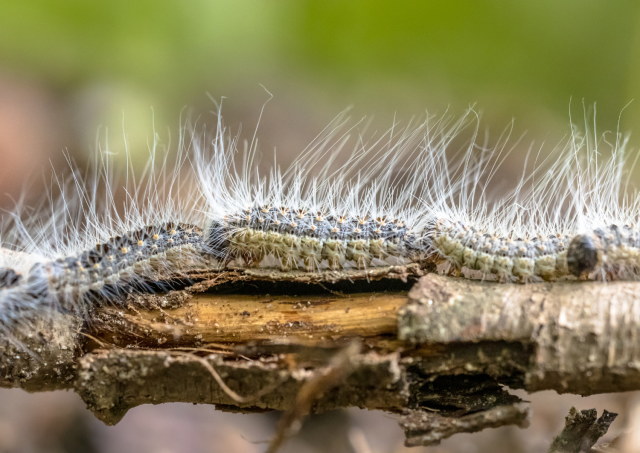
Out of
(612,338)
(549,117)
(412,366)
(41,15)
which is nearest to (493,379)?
(412,366)

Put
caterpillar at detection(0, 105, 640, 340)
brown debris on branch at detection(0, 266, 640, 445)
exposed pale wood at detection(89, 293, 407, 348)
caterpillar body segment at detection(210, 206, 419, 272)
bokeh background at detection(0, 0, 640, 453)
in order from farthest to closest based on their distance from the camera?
bokeh background at detection(0, 0, 640, 453) → caterpillar body segment at detection(210, 206, 419, 272) → caterpillar at detection(0, 105, 640, 340) → exposed pale wood at detection(89, 293, 407, 348) → brown debris on branch at detection(0, 266, 640, 445)

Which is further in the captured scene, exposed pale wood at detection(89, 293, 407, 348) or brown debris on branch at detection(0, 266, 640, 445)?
exposed pale wood at detection(89, 293, 407, 348)

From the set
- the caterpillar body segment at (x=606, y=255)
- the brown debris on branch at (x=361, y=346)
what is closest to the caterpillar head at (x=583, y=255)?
the caterpillar body segment at (x=606, y=255)

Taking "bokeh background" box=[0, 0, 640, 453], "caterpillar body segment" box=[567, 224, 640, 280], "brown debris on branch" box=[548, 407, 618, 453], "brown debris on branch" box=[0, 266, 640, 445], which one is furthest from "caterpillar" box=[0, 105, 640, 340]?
"bokeh background" box=[0, 0, 640, 453]

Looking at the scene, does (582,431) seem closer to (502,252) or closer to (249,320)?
(502,252)

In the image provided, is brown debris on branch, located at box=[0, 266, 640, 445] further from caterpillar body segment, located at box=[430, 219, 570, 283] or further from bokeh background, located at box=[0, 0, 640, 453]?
bokeh background, located at box=[0, 0, 640, 453]

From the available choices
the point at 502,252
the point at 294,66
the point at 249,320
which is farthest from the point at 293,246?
the point at 294,66

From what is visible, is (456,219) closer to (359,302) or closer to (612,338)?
(359,302)

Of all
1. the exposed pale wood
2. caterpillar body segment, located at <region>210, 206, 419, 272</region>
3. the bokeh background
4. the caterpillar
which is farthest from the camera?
the bokeh background
